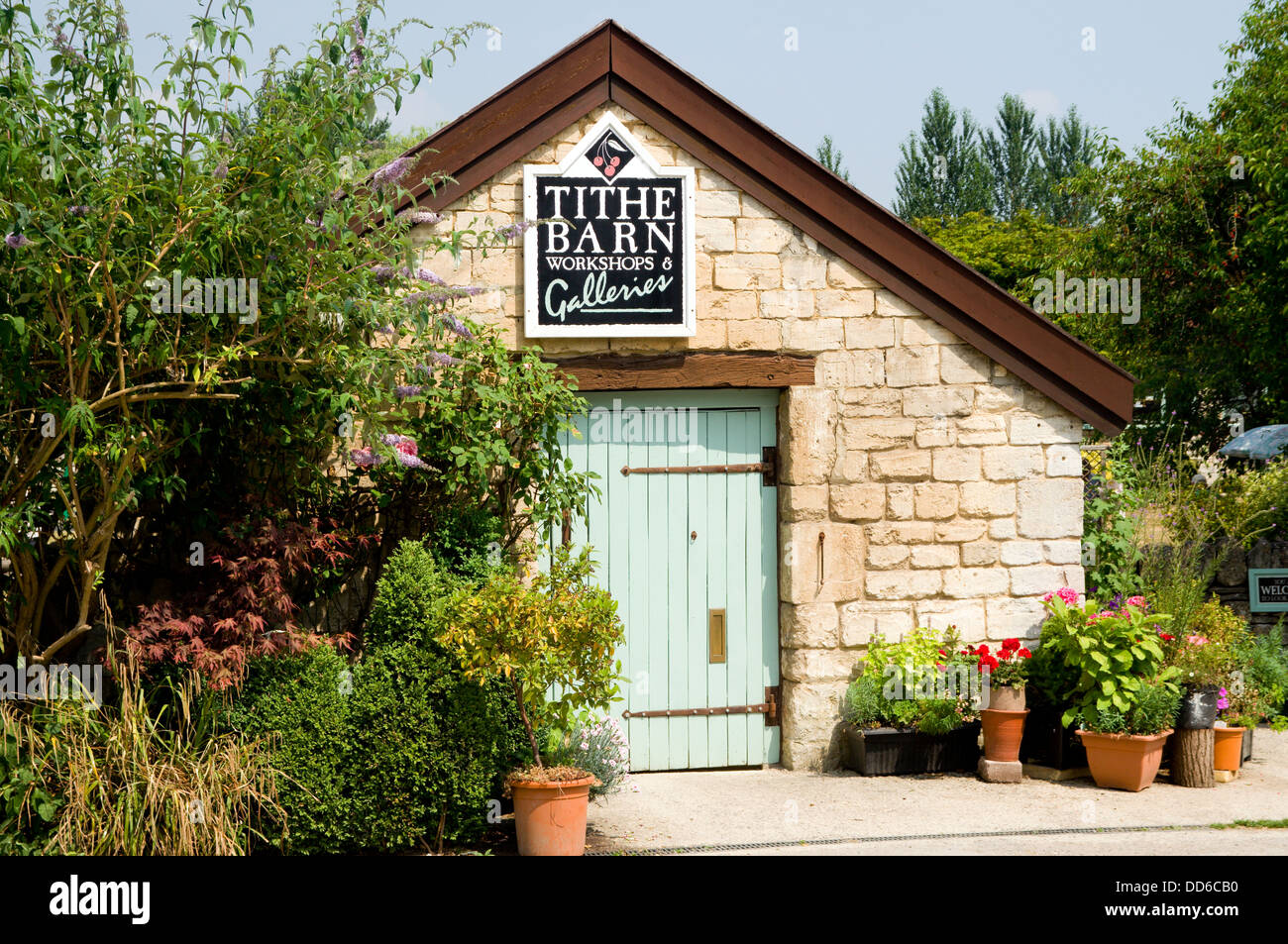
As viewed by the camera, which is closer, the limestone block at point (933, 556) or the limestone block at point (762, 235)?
the limestone block at point (762, 235)

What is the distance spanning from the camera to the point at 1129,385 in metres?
8.05

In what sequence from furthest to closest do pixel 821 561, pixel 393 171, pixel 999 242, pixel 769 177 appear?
1. pixel 999 242
2. pixel 821 561
3. pixel 769 177
4. pixel 393 171

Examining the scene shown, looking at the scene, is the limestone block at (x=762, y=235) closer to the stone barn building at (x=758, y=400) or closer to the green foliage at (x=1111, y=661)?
the stone barn building at (x=758, y=400)

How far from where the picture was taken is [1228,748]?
7676 mm

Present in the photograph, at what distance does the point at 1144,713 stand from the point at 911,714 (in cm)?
135

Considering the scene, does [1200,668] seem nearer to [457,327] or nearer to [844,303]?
[844,303]

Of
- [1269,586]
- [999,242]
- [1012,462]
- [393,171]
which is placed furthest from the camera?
[999,242]

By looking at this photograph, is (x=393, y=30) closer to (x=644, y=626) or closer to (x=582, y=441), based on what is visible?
(x=582, y=441)

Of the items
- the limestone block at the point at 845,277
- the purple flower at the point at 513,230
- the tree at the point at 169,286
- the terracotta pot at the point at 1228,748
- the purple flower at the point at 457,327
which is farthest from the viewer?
the limestone block at the point at 845,277

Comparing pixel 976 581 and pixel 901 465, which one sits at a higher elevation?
pixel 901 465

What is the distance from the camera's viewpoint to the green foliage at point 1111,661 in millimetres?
7336

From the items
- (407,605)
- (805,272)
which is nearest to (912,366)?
(805,272)

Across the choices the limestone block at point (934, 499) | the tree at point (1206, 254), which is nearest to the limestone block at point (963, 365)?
the limestone block at point (934, 499)

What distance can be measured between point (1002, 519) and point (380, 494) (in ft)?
13.1
